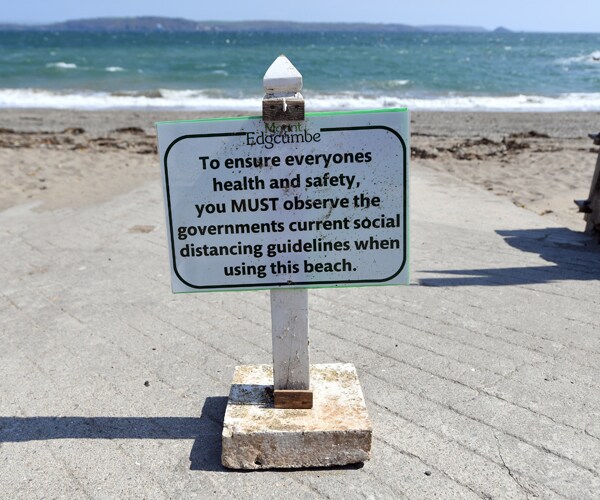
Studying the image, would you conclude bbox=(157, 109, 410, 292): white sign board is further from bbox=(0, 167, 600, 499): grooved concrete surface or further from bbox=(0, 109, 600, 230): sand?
bbox=(0, 109, 600, 230): sand

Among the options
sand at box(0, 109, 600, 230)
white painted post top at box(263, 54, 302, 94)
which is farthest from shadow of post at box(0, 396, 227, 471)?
sand at box(0, 109, 600, 230)

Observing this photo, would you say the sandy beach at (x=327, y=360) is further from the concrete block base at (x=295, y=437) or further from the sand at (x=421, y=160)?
the sand at (x=421, y=160)

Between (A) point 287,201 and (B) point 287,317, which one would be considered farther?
(B) point 287,317

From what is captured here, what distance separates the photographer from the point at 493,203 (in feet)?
24.8

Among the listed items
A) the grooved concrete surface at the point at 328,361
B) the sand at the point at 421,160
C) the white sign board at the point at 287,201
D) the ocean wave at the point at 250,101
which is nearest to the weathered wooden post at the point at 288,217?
the white sign board at the point at 287,201

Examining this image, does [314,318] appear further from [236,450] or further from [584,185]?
[584,185]

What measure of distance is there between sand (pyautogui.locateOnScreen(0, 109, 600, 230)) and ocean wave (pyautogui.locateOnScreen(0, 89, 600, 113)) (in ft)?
15.2

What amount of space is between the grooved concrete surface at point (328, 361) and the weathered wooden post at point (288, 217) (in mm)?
174

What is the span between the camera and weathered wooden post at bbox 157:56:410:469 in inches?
94.5

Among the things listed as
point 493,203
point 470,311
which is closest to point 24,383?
point 470,311

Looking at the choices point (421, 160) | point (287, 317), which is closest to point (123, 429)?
point (287, 317)

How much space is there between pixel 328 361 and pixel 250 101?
1992 cm

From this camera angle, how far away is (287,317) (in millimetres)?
2598

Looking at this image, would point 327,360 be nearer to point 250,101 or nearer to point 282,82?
point 282,82
